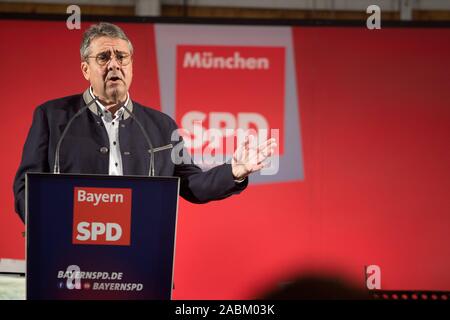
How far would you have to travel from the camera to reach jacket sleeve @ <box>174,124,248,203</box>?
9.11ft

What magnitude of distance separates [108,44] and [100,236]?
55.5 inches

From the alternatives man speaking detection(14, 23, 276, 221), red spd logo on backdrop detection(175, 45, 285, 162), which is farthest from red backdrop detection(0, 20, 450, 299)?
man speaking detection(14, 23, 276, 221)

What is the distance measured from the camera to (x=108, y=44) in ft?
10.4

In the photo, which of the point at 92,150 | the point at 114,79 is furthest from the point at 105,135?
the point at 114,79

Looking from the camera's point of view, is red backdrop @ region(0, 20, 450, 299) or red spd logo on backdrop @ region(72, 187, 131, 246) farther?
red backdrop @ region(0, 20, 450, 299)

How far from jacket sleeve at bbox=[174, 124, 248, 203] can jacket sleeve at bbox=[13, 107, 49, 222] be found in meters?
0.60

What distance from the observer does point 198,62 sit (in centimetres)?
422

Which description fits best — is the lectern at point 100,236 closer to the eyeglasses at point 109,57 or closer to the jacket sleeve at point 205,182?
the jacket sleeve at point 205,182

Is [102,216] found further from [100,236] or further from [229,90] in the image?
[229,90]

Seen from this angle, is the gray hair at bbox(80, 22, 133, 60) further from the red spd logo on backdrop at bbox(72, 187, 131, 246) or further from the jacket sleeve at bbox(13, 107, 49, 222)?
the red spd logo on backdrop at bbox(72, 187, 131, 246)
